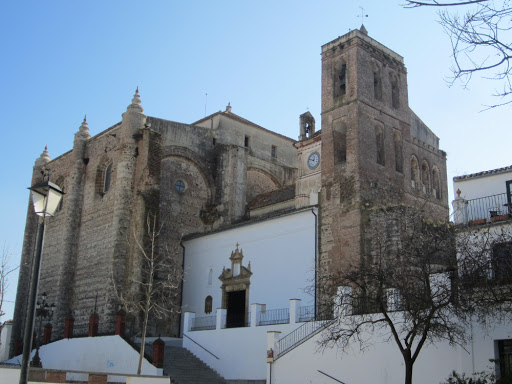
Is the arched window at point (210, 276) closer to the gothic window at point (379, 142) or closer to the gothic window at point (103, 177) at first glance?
the gothic window at point (103, 177)

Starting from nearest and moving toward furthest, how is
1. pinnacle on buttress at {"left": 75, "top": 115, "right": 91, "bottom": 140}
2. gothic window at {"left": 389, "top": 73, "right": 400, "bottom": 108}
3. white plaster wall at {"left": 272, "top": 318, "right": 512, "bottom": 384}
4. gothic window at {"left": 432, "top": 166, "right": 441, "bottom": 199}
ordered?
white plaster wall at {"left": 272, "top": 318, "right": 512, "bottom": 384}
gothic window at {"left": 389, "top": 73, "right": 400, "bottom": 108}
gothic window at {"left": 432, "top": 166, "right": 441, "bottom": 199}
pinnacle on buttress at {"left": 75, "top": 115, "right": 91, "bottom": 140}

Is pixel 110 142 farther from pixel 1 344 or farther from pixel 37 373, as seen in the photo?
pixel 37 373

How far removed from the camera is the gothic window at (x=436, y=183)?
104 feet

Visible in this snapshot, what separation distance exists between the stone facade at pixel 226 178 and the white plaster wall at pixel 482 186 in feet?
18.1

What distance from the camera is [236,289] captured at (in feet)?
90.4

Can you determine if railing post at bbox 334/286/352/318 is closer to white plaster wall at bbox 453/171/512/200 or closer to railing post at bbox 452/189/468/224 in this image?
railing post at bbox 452/189/468/224

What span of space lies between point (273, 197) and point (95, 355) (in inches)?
492

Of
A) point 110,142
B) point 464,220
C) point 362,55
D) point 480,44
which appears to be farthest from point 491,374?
point 110,142

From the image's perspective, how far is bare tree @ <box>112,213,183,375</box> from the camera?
2842 cm

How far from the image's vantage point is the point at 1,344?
35.1 meters

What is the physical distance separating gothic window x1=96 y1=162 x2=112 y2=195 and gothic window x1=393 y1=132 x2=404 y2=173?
50.5 feet

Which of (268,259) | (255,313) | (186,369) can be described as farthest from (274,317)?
(186,369)

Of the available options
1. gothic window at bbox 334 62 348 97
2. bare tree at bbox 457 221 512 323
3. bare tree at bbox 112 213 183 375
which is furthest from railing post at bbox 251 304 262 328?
gothic window at bbox 334 62 348 97

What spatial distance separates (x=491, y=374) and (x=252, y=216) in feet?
64.7
